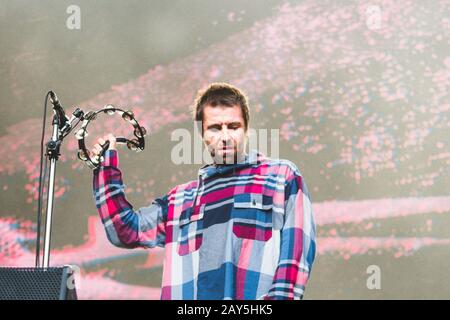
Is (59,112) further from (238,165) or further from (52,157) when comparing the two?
(238,165)

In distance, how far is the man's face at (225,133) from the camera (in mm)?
2062

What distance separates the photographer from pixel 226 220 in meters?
1.95

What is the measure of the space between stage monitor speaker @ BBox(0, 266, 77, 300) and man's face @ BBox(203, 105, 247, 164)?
2.35 feet

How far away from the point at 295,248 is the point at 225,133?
20.0 inches

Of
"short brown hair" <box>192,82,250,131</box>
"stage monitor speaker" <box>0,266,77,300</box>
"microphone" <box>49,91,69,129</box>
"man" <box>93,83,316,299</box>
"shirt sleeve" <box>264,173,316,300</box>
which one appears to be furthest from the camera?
"short brown hair" <box>192,82,250,131</box>

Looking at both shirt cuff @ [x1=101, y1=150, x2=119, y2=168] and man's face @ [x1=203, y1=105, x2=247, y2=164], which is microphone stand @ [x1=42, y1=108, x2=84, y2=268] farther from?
man's face @ [x1=203, y1=105, x2=247, y2=164]

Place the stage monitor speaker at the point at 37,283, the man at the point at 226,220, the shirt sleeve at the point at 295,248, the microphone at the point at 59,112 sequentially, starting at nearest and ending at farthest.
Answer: the stage monitor speaker at the point at 37,283
the shirt sleeve at the point at 295,248
the man at the point at 226,220
the microphone at the point at 59,112

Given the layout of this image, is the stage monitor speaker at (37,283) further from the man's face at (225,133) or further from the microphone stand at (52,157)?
the man's face at (225,133)

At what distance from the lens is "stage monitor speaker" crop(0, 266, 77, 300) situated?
150 centimetres

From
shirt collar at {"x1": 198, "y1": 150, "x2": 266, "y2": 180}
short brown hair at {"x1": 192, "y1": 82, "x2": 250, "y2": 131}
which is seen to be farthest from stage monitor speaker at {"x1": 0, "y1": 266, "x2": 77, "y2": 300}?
short brown hair at {"x1": 192, "y1": 82, "x2": 250, "y2": 131}

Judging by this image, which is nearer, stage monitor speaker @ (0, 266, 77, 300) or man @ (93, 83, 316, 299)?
stage monitor speaker @ (0, 266, 77, 300)

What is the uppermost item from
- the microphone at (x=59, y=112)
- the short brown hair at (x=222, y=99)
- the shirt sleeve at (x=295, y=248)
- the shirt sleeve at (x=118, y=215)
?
the short brown hair at (x=222, y=99)

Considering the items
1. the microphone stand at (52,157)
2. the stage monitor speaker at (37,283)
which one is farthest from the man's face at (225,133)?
the stage monitor speaker at (37,283)

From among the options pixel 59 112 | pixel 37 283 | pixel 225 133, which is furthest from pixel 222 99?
pixel 37 283
